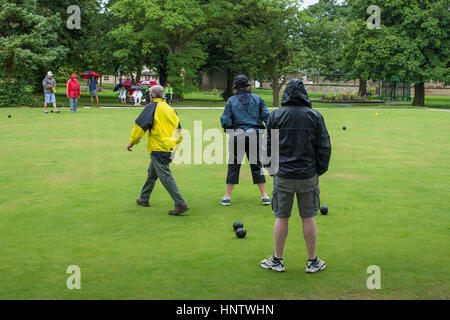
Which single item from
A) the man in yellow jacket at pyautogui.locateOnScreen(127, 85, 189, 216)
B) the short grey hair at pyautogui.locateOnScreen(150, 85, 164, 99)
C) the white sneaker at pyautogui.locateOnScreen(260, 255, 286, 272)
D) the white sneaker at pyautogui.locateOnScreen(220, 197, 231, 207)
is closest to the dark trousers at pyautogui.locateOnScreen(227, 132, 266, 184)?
the white sneaker at pyautogui.locateOnScreen(220, 197, 231, 207)

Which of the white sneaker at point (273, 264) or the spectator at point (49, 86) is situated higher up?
the spectator at point (49, 86)

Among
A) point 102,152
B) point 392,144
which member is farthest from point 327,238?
point 392,144

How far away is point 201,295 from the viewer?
521 centimetres

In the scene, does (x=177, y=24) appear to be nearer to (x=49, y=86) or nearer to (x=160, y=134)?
(x=49, y=86)

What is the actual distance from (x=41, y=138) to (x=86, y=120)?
7216mm

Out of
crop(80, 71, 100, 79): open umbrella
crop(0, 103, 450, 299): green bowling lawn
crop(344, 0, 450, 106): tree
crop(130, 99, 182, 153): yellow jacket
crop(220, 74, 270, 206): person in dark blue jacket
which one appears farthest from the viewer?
crop(344, 0, 450, 106): tree

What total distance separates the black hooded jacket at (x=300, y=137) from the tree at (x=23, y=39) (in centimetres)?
3155

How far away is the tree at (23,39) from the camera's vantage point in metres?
34.3

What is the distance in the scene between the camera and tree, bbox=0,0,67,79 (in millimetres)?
34281

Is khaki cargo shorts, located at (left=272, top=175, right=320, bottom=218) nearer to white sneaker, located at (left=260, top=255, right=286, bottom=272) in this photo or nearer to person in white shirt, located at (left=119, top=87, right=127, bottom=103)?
white sneaker, located at (left=260, top=255, right=286, bottom=272)

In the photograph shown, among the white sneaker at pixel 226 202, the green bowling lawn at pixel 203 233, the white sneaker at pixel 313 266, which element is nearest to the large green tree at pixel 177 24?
the green bowling lawn at pixel 203 233

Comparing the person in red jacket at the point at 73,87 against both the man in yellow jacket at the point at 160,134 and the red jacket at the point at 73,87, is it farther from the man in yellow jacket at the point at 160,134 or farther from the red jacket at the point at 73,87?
the man in yellow jacket at the point at 160,134
